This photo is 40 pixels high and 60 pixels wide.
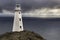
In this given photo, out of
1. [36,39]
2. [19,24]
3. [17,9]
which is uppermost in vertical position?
[17,9]

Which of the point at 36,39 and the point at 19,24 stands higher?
the point at 19,24

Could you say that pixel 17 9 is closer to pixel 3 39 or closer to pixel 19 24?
pixel 19 24

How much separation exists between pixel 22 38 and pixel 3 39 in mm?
3091

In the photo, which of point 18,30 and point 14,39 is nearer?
point 14,39

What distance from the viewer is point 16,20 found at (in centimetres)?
3312

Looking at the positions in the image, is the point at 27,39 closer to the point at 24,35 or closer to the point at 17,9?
the point at 24,35

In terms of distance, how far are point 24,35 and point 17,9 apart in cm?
661

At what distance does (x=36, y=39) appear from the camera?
29094 millimetres

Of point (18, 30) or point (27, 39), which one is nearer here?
point (27, 39)

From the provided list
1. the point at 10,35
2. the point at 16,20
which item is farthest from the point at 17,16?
the point at 10,35

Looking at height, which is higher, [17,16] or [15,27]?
[17,16]

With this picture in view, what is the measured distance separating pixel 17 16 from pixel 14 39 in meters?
6.33

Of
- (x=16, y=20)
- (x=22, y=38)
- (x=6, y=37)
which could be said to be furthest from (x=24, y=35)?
(x=16, y=20)

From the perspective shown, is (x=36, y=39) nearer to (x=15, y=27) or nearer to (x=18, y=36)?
(x=18, y=36)
